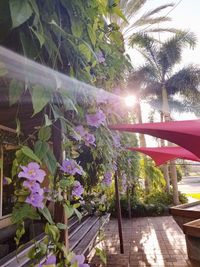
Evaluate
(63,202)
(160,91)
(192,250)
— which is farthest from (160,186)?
(63,202)

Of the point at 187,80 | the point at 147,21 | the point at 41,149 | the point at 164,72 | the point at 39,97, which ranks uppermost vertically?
the point at 147,21

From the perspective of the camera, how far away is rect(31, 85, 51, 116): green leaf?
0.67 meters

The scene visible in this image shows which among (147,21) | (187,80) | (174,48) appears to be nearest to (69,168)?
(147,21)

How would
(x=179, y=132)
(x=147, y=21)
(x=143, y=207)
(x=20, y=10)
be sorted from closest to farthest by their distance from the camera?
1. (x=20, y=10)
2. (x=179, y=132)
3. (x=143, y=207)
4. (x=147, y=21)

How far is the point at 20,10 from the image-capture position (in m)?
0.59

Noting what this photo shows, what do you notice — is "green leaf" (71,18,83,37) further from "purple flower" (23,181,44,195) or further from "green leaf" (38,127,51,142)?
"purple flower" (23,181,44,195)

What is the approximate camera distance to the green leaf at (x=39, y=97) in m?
0.67

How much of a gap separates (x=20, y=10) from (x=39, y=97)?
0.66 ft

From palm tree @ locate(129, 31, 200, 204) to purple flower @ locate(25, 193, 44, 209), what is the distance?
1360 cm

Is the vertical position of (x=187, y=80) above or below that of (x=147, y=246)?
above

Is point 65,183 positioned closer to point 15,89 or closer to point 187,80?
point 15,89

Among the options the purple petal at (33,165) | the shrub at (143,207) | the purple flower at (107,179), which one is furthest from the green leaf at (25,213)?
the shrub at (143,207)

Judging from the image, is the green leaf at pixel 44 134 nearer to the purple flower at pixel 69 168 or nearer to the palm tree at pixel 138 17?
the purple flower at pixel 69 168

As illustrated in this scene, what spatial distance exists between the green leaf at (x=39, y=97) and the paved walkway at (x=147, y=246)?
422 cm
